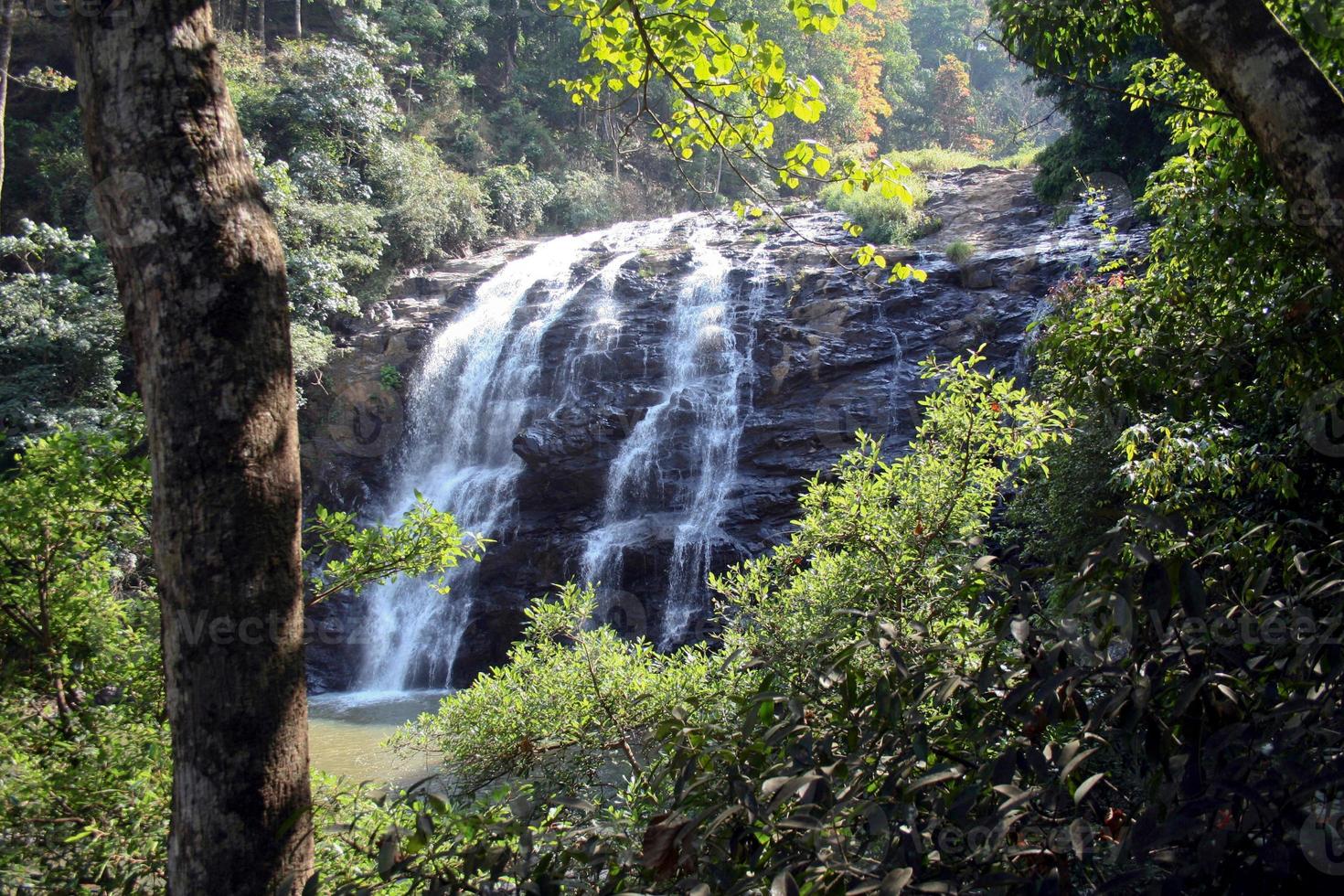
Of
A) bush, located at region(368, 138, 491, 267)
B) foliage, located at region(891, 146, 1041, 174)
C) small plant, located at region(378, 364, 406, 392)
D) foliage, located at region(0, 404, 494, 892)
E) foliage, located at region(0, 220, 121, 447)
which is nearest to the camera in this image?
foliage, located at region(0, 404, 494, 892)

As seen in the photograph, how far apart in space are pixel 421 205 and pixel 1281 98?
21.4m

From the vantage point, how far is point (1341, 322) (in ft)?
11.2

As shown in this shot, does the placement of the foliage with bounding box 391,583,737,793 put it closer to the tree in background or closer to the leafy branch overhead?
the leafy branch overhead

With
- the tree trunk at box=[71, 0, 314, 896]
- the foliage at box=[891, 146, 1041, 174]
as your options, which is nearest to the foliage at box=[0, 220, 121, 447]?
the tree trunk at box=[71, 0, 314, 896]

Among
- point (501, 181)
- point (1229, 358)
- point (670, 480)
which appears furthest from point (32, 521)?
point (501, 181)

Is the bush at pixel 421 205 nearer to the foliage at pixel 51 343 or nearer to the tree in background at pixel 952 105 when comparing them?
the foliage at pixel 51 343

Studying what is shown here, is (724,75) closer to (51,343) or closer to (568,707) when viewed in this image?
(568,707)

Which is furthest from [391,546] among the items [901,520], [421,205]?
[421,205]

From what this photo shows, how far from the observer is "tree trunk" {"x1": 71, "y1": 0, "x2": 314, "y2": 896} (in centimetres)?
212

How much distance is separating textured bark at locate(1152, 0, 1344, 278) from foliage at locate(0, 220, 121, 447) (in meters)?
14.5

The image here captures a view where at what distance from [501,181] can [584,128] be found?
7155 mm

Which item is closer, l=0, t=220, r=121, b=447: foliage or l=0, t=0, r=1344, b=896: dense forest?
l=0, t=0, r=1344, b=896: dense forest

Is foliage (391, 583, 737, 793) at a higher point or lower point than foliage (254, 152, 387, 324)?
lower

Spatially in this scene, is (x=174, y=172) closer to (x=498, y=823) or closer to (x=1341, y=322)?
(x=498, y=823)
